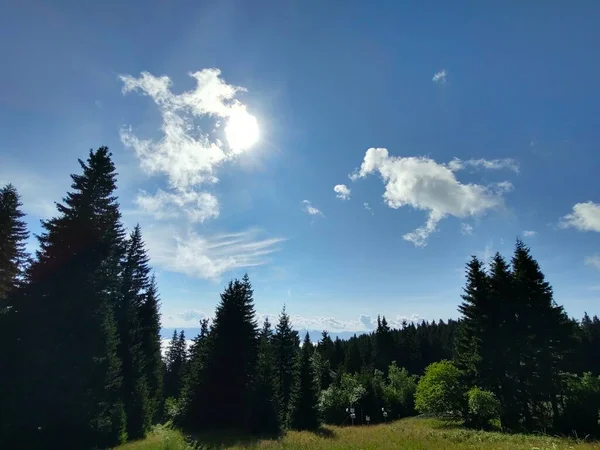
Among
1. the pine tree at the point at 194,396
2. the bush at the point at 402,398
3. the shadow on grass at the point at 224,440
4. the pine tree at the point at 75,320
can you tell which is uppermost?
the pine tree at the point at 75,320

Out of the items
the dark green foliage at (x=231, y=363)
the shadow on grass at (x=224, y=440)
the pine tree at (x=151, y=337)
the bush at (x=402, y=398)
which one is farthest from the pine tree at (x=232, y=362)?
the bush at (x=402, y=398)

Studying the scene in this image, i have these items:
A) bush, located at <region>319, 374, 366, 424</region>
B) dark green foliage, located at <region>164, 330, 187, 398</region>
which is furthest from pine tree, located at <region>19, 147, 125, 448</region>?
dark green foliage, located at <region>164, 330, 187, 398</region>

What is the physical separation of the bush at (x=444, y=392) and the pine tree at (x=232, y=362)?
17.7 meters

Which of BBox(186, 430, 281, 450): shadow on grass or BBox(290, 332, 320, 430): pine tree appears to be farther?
BBox(290, 332, 320, 430): pine tree

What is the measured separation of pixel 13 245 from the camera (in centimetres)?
2508

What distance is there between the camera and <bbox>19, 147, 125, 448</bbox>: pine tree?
1630 centimetres

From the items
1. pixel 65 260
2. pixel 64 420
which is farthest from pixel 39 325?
pixel 64 420

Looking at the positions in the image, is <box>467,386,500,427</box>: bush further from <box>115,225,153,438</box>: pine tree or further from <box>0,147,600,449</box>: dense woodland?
<box>115,225,153,438</box>: pine tree

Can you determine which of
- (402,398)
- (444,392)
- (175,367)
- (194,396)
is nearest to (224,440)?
(194,396)

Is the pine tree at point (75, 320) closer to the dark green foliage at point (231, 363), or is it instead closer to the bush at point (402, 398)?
the dark green foliage at point (231, 363)

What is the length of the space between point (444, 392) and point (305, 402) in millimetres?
13033

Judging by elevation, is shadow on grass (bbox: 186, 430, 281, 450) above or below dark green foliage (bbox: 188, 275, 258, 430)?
below

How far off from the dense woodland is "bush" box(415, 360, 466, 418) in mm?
111

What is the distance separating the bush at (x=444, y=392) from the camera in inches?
1231
